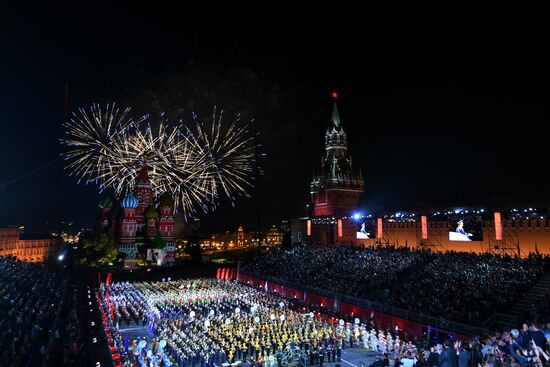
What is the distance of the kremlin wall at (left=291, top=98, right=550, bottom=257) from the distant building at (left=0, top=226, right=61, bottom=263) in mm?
54767

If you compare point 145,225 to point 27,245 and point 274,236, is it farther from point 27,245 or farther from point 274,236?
point 274,236

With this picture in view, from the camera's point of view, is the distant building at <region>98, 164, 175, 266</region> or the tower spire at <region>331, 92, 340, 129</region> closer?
the distant building at <region>98, 164, 175, 266</region>

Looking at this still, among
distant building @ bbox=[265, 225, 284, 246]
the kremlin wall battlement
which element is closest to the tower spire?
the kremlin wall battlement

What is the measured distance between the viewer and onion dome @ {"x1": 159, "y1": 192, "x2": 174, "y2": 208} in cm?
6179

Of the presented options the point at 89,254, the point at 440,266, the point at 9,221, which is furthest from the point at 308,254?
the point at 9,221

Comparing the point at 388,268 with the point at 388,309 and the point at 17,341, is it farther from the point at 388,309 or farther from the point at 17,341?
the point at 17,341

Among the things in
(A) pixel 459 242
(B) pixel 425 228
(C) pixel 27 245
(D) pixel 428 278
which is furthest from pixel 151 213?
(C) pixel 27 245

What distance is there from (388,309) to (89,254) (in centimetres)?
4474

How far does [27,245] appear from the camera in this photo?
279ft

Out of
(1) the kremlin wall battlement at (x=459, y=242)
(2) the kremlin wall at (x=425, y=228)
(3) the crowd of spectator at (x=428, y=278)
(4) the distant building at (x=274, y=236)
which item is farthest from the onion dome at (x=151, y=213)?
(4) the distant building at (x=274, y=236)

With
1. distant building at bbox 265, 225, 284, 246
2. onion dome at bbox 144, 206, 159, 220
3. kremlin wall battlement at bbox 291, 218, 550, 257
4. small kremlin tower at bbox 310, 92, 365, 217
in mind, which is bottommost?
distant building at bbox 265, 225, 284, 246

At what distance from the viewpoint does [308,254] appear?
151ft

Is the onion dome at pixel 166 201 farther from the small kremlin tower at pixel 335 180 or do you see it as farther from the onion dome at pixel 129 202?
the small kremlin tower at pixel 335 180

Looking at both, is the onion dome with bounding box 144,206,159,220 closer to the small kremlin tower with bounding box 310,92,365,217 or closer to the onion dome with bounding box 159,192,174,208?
the onion dome with bounding box 159,192,174,208
